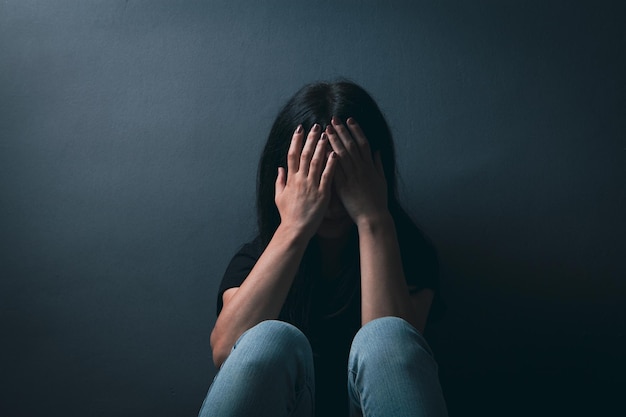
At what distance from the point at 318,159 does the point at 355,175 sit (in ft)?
0.24

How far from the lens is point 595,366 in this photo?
129cm

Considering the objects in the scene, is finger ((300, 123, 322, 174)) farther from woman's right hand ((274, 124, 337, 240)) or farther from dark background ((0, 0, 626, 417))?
dark background ((0, 0, 626, 417))

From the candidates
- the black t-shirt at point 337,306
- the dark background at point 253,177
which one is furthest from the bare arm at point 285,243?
the dark background at point 253,177

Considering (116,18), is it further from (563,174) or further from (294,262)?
(563,174)

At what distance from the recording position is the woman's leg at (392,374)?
0.74 m

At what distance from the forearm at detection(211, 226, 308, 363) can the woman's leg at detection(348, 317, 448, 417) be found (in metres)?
0.19

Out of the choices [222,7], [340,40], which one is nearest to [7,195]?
[222,7]

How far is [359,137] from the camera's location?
1064 millimetres

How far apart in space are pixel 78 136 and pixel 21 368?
0.53 metres

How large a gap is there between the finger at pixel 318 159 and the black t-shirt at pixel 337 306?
8.0 inches

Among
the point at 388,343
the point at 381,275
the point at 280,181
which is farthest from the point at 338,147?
the point at 388,343

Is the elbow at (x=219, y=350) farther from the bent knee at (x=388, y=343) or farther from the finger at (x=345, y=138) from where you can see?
the finger at (x=345, y=138)

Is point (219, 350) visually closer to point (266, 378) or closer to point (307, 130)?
point (266, 378)

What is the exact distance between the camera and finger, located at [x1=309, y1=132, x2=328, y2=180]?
105cm
